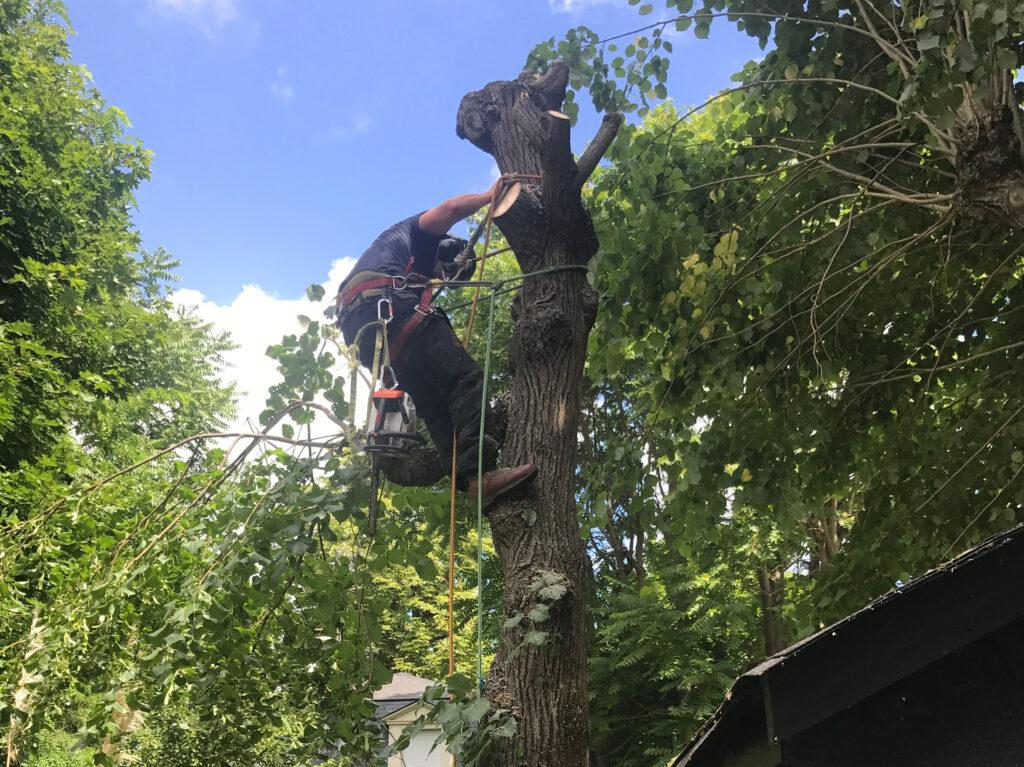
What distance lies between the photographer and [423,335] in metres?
3.22

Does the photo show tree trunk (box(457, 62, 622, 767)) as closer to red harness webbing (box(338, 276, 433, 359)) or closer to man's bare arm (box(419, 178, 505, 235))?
man's bare arm (box(419, 178, 505, 235))

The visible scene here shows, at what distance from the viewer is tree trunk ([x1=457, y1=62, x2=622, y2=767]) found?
253cm

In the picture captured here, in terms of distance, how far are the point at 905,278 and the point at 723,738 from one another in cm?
356

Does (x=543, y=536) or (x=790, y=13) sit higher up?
(x=790, y=13)

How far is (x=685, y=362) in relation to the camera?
4.01 meters

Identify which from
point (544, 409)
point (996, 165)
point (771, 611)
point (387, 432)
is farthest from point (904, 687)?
point (771, 611)

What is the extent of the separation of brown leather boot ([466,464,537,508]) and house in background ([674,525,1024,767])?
52.9 inches

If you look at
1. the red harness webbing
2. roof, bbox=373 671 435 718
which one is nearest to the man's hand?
the red harness webbing

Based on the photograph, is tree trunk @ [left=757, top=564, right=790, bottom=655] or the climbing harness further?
tree trunk @ [left=757, top=564, right=790, bottom=655]

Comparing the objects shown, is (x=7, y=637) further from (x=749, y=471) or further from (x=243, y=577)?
(x=749, y=471)

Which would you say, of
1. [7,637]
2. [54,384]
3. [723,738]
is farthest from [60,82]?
[723,738]

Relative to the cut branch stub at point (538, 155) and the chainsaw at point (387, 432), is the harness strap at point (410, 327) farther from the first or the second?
the cut branch stub at point (538, 155)

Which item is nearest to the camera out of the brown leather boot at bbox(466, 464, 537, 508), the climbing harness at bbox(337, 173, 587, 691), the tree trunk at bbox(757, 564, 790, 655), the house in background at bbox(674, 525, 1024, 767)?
the house in background at bbox(674, 525, 1024, 767)

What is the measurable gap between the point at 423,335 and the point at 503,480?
0.75 m
